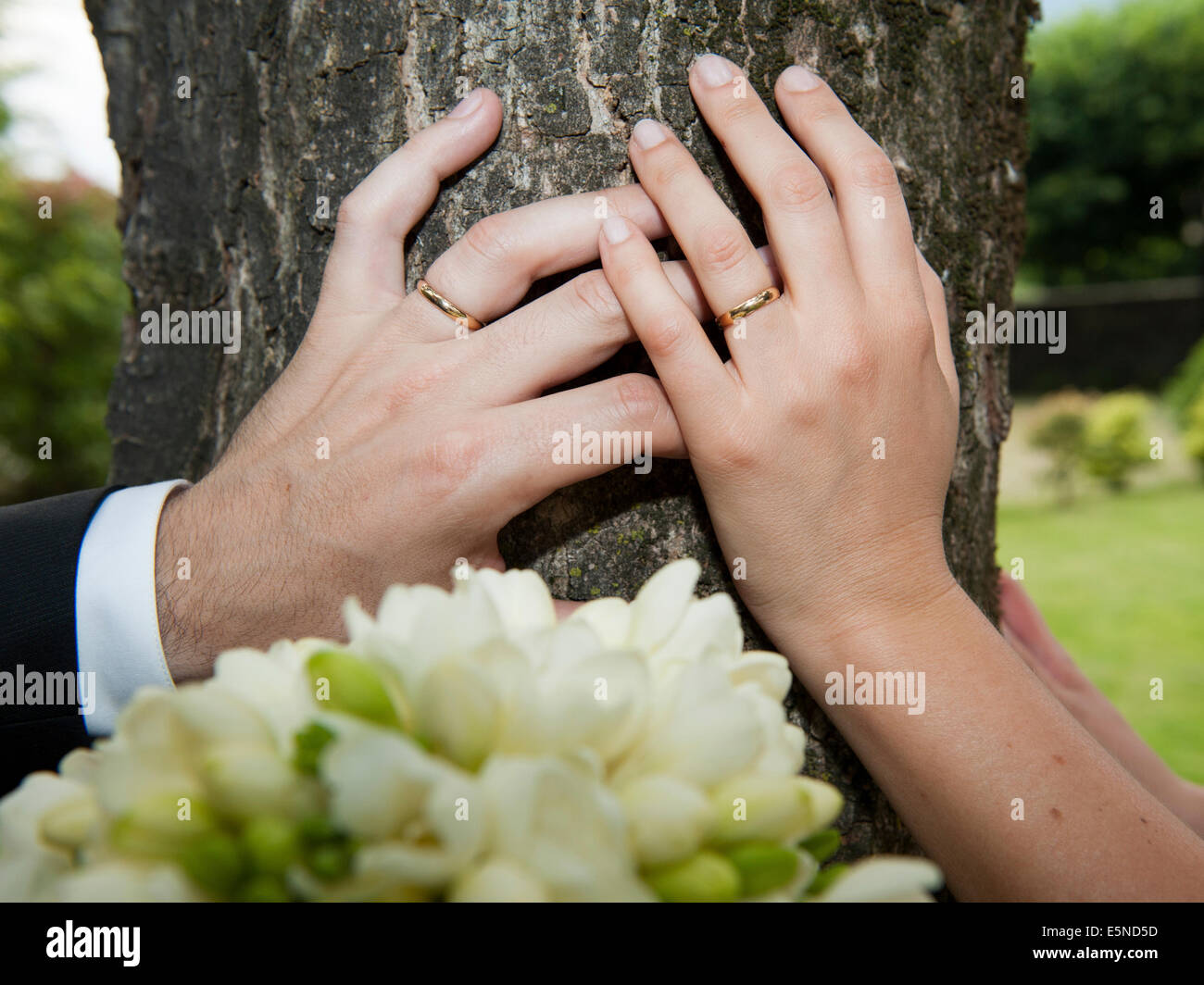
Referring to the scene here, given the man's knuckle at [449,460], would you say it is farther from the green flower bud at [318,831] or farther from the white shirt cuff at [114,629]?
the green flower bud at [318,831]

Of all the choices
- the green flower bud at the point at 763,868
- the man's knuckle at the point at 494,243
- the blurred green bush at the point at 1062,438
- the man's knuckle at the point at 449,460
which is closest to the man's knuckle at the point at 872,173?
the man's knuckle at the point at 494,243

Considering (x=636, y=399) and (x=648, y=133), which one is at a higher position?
(x=648, y=133)

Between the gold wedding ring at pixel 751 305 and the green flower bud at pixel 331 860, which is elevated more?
the gold wedding ring at pixel 751 305

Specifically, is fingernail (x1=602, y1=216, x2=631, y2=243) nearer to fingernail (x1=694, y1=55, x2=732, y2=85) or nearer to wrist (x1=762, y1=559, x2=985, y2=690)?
fingernail (x1=694, y1=55, x2=732, y2=85)

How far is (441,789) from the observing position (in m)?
0.54

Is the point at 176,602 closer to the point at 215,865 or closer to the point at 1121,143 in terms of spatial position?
the point at 215,865

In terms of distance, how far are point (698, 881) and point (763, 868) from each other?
5 cm

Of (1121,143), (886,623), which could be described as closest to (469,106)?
(886,623)

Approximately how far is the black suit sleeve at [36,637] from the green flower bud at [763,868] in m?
1.02

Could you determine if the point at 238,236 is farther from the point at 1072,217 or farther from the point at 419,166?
the point at 1072,217

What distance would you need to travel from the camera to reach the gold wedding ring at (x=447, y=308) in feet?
4.22

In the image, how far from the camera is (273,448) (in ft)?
4.33
